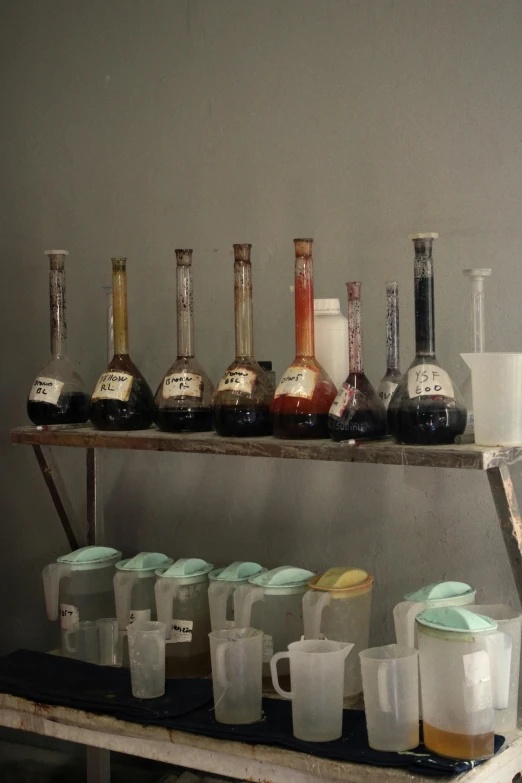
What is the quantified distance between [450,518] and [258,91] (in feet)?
3.20

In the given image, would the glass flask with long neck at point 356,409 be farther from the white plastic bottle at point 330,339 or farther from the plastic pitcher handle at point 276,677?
the plastic pitcher handle at point 276,677

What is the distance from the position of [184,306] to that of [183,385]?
0.53 ft

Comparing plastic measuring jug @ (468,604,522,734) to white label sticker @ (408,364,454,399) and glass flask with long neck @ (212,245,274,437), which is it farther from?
glass flask with long neck @ (212,245,274,437)

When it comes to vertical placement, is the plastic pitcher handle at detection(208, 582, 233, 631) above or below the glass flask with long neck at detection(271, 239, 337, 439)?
below

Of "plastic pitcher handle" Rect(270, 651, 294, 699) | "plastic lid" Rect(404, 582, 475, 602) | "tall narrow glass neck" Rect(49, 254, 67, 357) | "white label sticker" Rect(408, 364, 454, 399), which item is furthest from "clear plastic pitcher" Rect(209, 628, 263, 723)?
"tall narrow glass neck" Rect(49, 254, 67, 357)

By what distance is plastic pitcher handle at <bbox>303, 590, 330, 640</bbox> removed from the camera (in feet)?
5.06

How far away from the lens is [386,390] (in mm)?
1627

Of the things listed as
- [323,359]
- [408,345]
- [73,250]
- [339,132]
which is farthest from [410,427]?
[73,250]

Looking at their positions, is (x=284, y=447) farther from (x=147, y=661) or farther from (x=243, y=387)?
(x=147, y=661)

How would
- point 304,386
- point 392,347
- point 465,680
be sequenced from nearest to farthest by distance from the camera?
point 465,680 → point 304,386 → point 392,347

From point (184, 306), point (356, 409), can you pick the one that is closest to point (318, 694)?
point (356, 409)

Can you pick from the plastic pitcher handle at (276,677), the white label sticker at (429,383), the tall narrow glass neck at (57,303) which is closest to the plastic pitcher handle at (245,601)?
the plastic pitcher handle at (276,677)

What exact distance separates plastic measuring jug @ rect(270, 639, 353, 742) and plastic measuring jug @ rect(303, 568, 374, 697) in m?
0.12

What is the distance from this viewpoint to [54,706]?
1637mm
